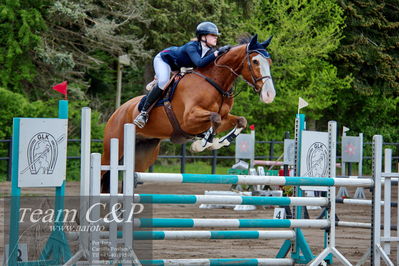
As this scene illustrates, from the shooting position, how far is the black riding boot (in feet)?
22.5

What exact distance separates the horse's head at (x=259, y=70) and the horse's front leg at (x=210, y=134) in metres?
0.43

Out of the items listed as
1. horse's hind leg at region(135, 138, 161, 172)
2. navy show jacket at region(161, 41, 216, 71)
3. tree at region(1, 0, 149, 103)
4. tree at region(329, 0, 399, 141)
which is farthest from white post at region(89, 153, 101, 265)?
tree at region(329, 0, 399, 141)

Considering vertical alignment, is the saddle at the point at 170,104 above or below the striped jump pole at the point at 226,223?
above

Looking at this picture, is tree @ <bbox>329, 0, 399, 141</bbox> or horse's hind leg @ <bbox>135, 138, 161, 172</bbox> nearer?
horse's hind leg @ <bbox>135, 138, 161, 172</bbox>

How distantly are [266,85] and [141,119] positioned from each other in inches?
49.9

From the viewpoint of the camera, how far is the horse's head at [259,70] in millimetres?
6309

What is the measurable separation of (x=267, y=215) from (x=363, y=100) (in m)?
17.0

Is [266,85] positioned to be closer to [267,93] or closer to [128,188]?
[267,93]

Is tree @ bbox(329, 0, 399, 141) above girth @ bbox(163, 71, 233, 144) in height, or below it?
above

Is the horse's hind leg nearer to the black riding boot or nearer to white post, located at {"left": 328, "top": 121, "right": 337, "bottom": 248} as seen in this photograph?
the black riding boot

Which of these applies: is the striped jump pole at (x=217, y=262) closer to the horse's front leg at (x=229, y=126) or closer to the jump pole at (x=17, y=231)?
the jump pole at (x=17, y=231)

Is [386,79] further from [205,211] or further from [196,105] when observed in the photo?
[196,105]

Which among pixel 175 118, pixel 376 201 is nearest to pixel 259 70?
pixel 175 118

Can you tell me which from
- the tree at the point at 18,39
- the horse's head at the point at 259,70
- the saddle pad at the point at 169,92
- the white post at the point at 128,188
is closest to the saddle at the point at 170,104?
the saddle pad at the point at 169,92
